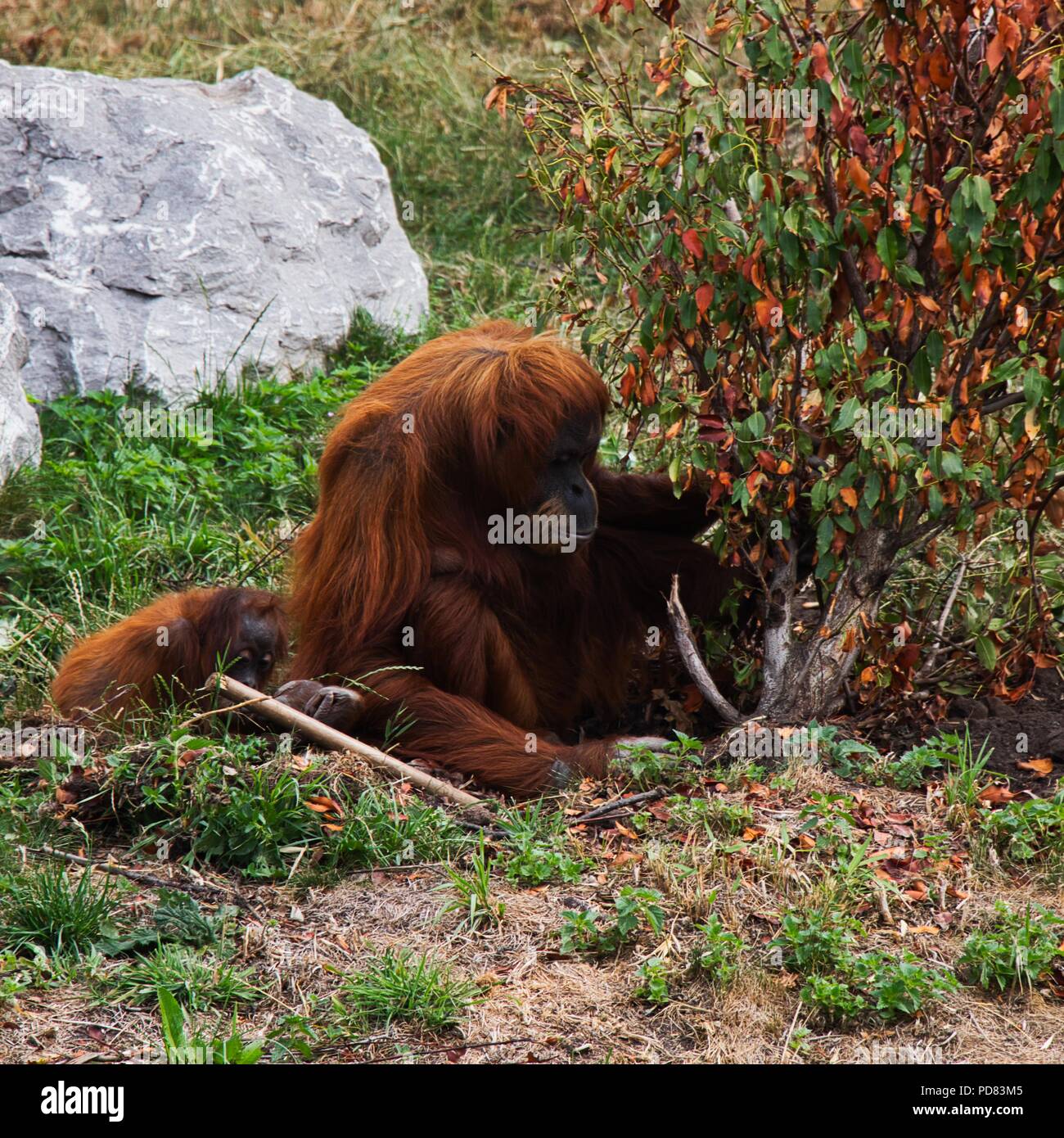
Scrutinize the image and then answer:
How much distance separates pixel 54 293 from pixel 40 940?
4.29m

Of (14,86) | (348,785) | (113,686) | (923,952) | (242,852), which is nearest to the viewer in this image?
(923,952)

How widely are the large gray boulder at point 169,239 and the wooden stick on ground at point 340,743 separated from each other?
9.12ft

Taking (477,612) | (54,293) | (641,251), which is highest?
(641,251)

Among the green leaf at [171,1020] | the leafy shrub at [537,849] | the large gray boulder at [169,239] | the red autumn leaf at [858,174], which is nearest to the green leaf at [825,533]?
the red autumn leaf at [858,174]

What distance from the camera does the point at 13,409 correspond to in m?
6.12

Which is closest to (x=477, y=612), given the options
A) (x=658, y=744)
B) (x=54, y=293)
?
(x=658, y=744)

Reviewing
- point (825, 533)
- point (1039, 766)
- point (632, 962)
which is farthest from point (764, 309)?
point (632, 962)

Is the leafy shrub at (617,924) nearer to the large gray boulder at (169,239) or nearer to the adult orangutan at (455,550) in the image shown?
the adult orangutan at (455,550)

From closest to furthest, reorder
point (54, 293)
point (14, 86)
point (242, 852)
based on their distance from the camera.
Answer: point (242, 852) < point (54, 293) < point (14, 86)

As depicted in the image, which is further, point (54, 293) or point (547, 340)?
point (54, 293)

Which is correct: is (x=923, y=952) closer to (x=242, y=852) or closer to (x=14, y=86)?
(x=242, y=852)

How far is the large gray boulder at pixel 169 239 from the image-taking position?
6.82 meters

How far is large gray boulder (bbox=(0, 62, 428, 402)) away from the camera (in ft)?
22.4

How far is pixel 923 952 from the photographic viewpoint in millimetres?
3373
